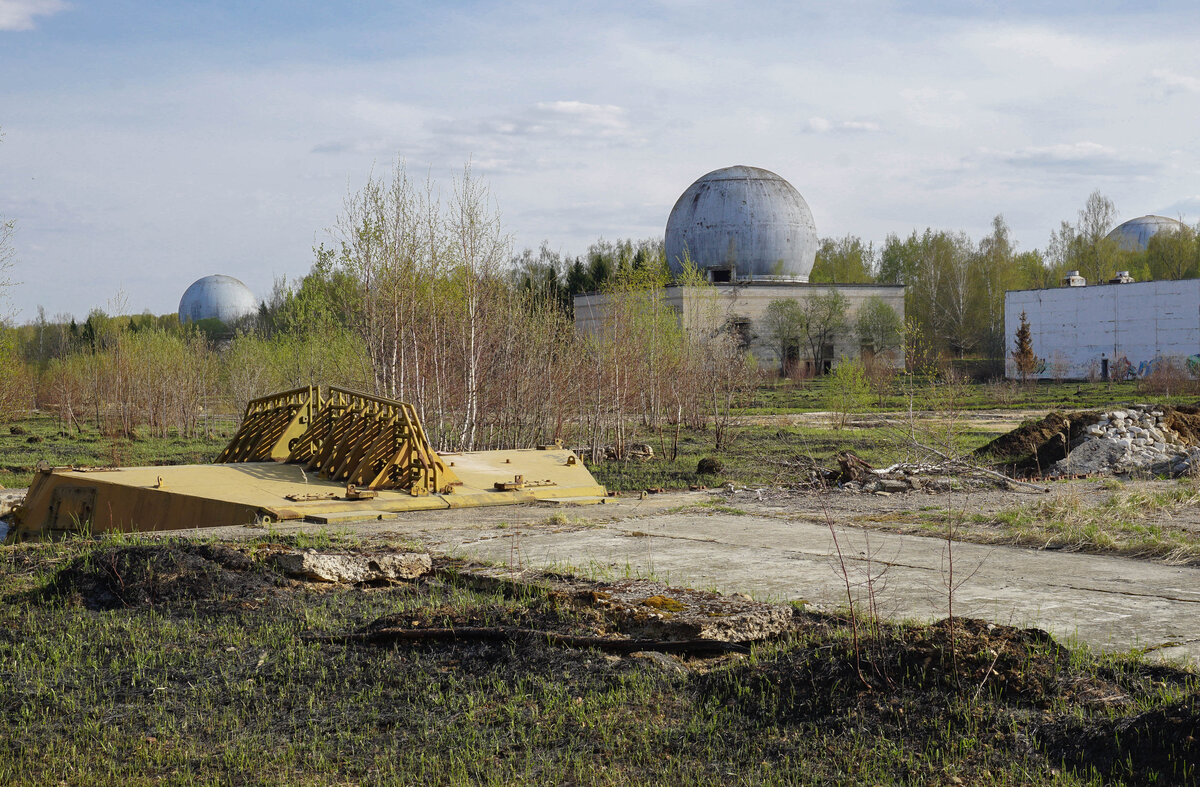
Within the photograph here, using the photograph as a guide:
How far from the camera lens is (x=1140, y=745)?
146 inches

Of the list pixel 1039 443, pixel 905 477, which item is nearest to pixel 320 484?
pixel 905 477

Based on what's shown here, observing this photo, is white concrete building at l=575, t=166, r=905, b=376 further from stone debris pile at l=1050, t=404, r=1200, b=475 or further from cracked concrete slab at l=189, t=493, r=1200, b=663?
cracked concrete slab at l=189, t=493, r=1200, b=663

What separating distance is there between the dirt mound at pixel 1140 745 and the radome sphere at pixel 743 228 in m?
49.8

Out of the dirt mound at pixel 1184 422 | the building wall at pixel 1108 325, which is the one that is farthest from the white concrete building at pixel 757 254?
the dirt mound at pixel 1184 422

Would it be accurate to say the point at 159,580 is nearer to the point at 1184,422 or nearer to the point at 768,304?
the point at 1184,422

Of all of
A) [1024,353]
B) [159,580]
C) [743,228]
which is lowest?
[159,580]

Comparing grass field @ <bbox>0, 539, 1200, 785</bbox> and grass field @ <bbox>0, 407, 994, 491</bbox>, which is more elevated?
grass field @ <bbox>0, 539, 1200, 785</bbox>

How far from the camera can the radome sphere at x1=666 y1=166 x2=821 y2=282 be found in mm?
54031

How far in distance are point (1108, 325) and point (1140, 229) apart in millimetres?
37653

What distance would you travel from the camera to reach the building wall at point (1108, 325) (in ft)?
171

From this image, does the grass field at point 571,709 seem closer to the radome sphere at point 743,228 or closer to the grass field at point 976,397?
the grass field at point 976,397

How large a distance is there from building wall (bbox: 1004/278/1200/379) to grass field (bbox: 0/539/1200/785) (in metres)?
51.9

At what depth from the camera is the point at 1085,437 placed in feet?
57.7

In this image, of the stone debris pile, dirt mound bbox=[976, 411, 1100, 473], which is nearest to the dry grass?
the stone debris pile
